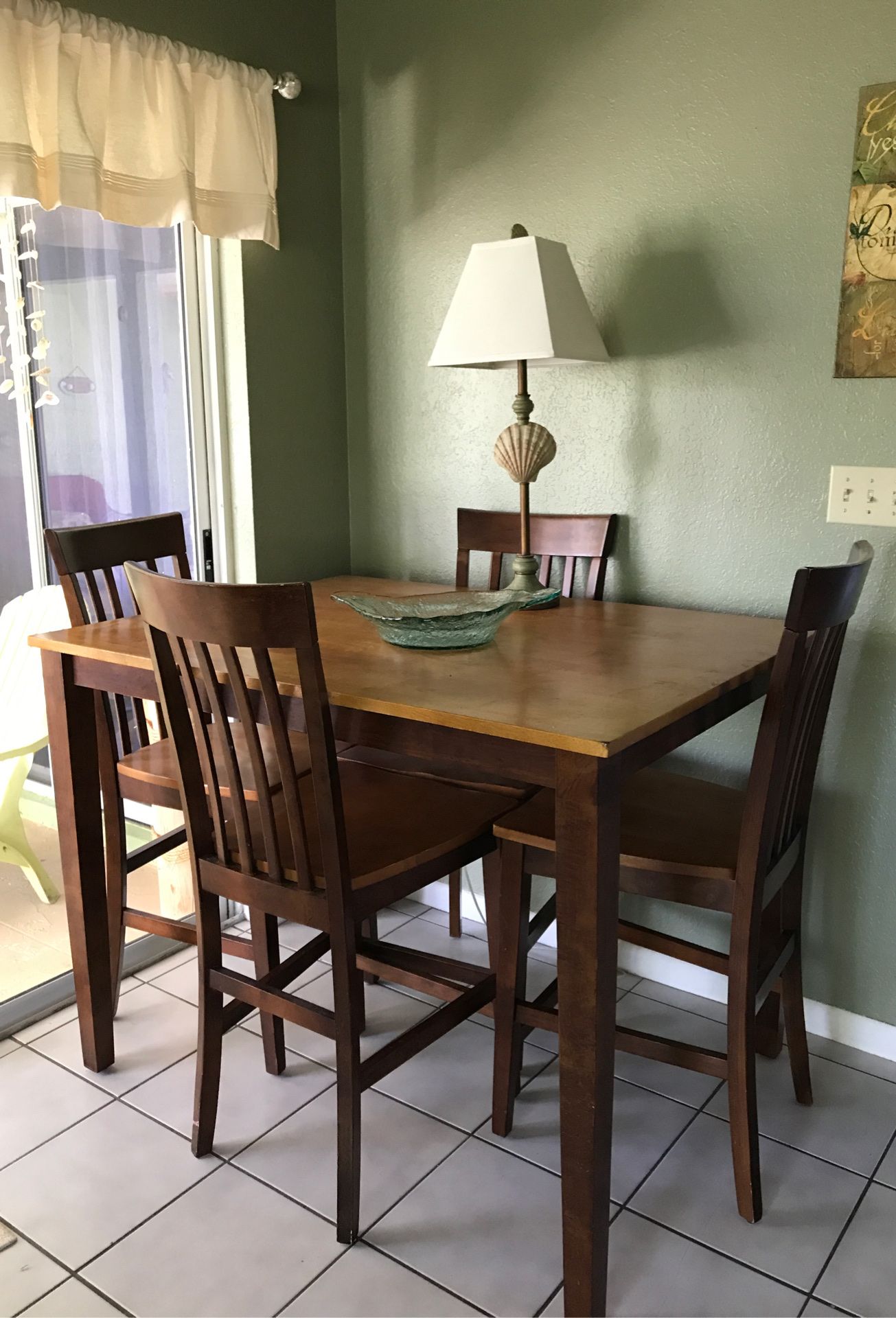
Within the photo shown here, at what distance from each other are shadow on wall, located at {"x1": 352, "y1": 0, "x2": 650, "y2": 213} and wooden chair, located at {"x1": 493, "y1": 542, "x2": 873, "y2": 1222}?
128 cm

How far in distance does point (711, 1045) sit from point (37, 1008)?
1.43 meters

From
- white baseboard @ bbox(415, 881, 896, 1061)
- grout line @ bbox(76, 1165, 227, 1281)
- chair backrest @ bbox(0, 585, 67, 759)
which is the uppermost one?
chair backrest @ bbox(0, 585, 67, 759)

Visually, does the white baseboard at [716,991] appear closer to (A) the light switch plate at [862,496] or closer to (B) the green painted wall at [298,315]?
(A) the light switch plate at [862,496]

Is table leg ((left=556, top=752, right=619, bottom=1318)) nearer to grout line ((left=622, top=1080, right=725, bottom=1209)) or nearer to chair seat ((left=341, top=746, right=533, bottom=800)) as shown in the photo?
grout line ((left=622, top=1080, right=725, bottom=1209))

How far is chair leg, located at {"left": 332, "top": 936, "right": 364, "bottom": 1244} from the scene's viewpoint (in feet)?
5.12

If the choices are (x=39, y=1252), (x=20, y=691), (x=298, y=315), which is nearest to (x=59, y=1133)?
(x=39, y=1252)

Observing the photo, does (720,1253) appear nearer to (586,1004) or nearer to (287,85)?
(586,1004)

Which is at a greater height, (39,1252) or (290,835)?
(290,835)

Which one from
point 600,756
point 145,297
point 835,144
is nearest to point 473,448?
point 145,297

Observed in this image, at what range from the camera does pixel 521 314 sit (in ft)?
6.63

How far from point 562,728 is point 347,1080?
2.17 ft

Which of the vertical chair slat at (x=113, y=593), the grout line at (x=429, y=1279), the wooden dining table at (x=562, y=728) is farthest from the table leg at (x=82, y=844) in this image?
the grout line at (x=429, y=1279)

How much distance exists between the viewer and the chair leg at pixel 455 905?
2.57 metres

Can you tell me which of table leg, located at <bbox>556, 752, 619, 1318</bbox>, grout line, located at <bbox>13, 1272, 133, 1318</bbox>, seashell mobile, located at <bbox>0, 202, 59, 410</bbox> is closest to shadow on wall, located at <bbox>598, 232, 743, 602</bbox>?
table leg, located at <bbox>556, 752, 619, 1318</bbox>
